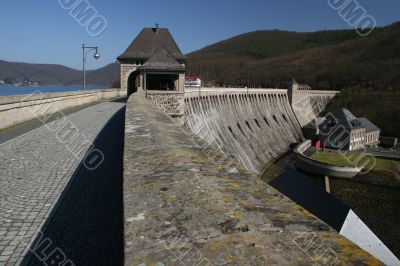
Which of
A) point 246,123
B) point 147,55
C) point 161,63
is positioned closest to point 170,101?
point 161,63

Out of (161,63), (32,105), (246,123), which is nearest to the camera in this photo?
(32,105)

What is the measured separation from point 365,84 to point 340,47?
65624mm

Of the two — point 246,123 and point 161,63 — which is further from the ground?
point 161,63

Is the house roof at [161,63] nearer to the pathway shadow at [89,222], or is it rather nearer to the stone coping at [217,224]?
the pathway shadow at [89,222]

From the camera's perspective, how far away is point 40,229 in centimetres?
512

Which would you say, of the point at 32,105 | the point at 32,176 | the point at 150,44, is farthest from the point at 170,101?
the point at 150,44

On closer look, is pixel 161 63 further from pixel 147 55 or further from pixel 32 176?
pixel 147 55

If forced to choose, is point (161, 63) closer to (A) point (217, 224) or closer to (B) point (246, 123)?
(B) point (246, 123)

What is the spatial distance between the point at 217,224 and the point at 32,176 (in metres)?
6.46

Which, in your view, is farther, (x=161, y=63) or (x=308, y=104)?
(x=308, y=104)

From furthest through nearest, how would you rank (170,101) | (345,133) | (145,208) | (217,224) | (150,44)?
1. (345,133)
2. (150,44)
3. (170,101)
4. (145,208)
5. (217,224)

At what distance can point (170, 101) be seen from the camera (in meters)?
22.8

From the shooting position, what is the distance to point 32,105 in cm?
1812

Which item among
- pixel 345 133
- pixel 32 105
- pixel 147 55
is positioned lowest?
pixel 345 133
